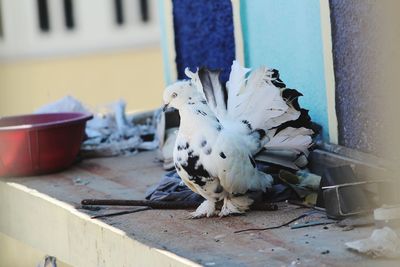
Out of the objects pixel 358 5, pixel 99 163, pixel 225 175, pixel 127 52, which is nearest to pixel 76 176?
pixel 99 163

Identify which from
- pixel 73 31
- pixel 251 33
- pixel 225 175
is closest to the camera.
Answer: pixel 225 175

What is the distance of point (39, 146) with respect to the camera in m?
6.53

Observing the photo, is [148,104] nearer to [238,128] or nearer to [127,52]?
[127,52]

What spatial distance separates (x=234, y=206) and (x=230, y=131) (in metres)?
0.37

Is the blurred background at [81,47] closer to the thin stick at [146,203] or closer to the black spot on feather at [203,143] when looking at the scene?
the thin stick at [146,203]

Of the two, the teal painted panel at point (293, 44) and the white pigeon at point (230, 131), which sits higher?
the teal painted panel at point (293, 44)

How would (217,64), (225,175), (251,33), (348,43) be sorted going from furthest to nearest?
(217,64)
(251,33)
(348,43)
(225,175)

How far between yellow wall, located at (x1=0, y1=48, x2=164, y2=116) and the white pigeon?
25.8ft

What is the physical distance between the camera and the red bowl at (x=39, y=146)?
6477 millimetres

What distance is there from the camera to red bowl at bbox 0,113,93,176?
6477 millimetres

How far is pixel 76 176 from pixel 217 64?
3.88ft

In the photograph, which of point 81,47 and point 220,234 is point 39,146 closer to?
point 220,234

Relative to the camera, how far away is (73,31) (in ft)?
48.2

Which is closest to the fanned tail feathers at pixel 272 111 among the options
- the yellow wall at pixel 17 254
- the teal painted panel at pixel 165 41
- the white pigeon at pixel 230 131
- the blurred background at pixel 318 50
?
the white pigeon at pixel 230 131
